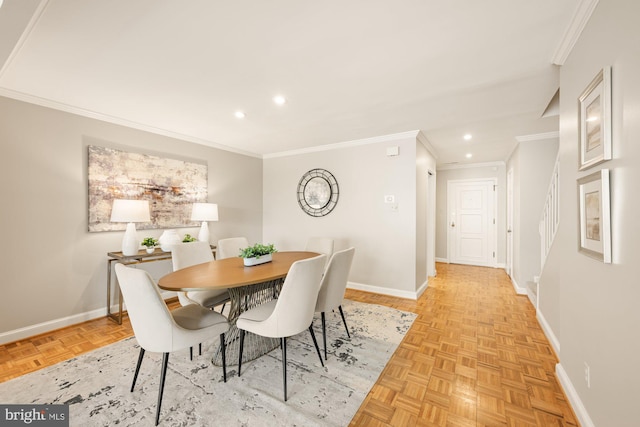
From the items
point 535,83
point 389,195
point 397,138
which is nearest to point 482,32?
point 535,83

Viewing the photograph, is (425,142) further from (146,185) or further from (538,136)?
(146,185)

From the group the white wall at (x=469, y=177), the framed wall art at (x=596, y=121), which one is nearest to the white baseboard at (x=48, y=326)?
the framed wall art at (x=596, y=121)

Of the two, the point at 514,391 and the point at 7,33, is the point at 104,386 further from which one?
the point at 514,391

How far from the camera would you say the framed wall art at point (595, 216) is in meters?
1.22

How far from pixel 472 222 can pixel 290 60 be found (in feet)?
18.4

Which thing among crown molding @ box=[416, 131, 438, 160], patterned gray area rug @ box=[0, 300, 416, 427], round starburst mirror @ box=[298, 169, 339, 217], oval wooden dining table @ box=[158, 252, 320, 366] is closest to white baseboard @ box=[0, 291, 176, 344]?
patterned gray area rug @ box=[0, 300, 416, 427]

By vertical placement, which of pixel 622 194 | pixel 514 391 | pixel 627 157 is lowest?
pixel 514 391

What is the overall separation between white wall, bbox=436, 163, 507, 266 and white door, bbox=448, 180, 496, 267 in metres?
0.11

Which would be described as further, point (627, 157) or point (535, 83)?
point (535, 83)

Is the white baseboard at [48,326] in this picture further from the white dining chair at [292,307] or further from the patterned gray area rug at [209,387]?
the white dining chair at [292,307]

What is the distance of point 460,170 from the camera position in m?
6.09

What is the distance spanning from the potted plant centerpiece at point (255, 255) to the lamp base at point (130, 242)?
4.84 feet

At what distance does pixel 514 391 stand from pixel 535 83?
2421 millimetres

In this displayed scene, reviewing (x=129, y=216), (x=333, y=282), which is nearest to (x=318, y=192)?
(x=333, y=282)
